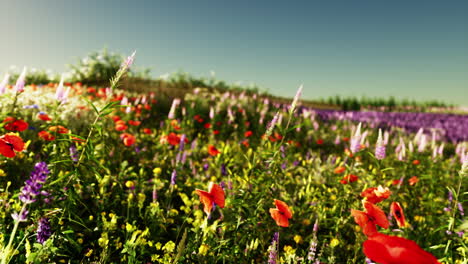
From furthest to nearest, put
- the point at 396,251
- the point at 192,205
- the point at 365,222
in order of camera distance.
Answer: the point at 192,205
the point at 365,222
the point at 396,251

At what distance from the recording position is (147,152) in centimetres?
420

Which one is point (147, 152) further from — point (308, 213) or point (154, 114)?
point (154, 114)

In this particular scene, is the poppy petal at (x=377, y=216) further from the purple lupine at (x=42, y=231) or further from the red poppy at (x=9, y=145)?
the red poppy at (x=9, y=145)

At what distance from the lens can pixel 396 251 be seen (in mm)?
745

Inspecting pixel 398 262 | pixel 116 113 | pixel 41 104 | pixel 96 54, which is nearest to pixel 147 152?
pixel 116 113

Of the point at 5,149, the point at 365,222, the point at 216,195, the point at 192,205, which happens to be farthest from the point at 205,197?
the point at 192,205

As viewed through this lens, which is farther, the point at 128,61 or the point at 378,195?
the point at 378,195

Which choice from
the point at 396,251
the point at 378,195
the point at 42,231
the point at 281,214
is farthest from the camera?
the point at 378,195

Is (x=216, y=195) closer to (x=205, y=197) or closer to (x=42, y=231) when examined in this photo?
(x=205, y=197)

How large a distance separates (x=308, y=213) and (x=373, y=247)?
2240 mm

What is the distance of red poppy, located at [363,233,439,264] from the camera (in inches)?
28.7

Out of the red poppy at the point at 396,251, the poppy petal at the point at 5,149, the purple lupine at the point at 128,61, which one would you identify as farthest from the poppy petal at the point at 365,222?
the poppy petal at the point at 5,149

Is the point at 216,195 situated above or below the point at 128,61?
below

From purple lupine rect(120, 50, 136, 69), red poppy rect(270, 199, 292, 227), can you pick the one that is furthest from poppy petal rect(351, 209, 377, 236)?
purple lupine rect(120, 50, 136, 69)
